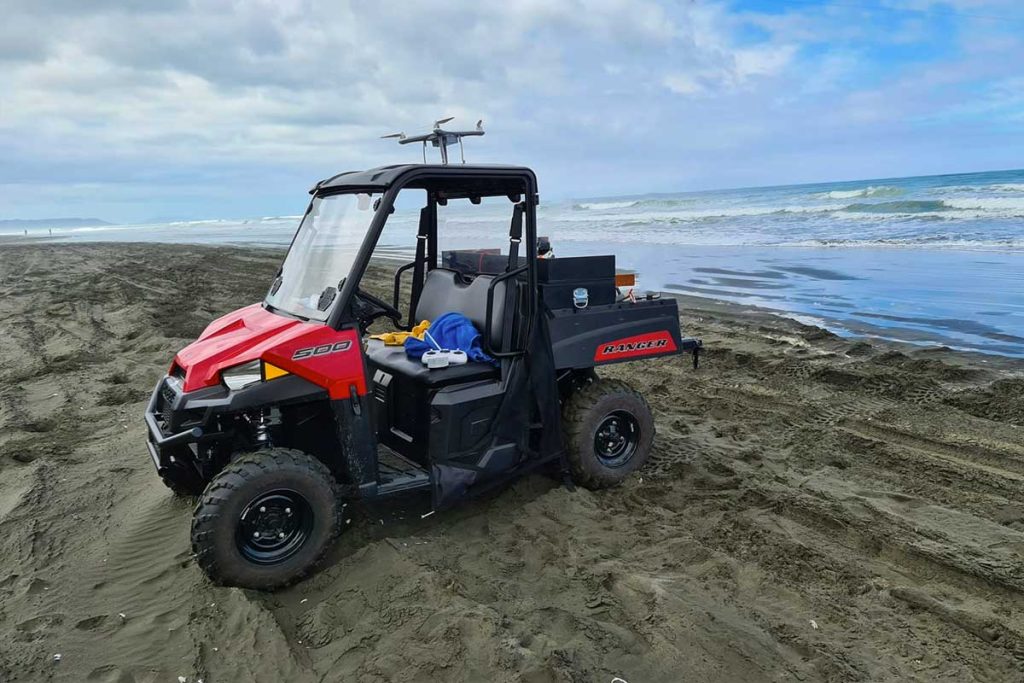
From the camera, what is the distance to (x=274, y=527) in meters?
3.36

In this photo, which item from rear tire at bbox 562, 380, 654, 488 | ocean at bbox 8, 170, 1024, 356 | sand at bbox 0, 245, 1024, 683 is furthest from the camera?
ocean at bbox 8, 170, 1024, 356

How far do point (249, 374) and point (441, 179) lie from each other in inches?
56.6

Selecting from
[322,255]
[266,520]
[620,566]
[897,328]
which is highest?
[322,255]

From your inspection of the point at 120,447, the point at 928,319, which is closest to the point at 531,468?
the point at 120,447

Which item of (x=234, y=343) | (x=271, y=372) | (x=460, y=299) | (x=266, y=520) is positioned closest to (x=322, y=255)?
(x=234, y=343)

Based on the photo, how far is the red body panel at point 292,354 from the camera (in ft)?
10.9

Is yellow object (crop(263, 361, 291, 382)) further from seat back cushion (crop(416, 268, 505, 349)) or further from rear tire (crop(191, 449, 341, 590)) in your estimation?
seat back cushion (crop(416, 268, 505, 349))

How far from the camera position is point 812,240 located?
66.2 feet

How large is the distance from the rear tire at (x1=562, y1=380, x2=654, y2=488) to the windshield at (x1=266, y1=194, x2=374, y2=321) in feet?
5.56

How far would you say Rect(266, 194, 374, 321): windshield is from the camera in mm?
3652

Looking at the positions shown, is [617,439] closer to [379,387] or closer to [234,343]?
[379,387]

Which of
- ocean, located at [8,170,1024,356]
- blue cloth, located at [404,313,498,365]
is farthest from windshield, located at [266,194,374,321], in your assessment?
blue cloth, located at [404,313,498,365]

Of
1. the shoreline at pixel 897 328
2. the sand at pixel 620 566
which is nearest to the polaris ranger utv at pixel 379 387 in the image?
the sand at pixel 620 566

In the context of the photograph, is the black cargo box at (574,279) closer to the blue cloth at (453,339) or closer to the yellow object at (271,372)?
the blue cloth at (453,339)
